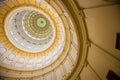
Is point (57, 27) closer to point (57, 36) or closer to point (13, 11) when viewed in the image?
point (57, 36)

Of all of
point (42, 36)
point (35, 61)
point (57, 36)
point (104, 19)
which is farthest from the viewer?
point (42, 36)

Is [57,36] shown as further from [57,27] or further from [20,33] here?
[20,33]

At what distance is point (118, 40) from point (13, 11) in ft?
27.6

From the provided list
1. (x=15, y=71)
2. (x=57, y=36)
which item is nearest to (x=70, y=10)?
(x=57, y=36)

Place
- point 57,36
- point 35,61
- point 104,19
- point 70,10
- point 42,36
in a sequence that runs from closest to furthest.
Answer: point 104,19, point 70,10, point 57,36, point 35,61, point 42,36

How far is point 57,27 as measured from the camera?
960 centimetres

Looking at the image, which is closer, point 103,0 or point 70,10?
point 103,0

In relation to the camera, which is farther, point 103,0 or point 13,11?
point 13,11

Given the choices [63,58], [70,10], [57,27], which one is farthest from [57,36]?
[70,10]

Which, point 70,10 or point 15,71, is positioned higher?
point 70,10

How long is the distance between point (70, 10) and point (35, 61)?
7.10 meters

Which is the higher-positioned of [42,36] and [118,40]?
[42,36]

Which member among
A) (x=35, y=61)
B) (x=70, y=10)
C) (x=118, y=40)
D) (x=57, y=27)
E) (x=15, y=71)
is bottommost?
(x=15, y=71)

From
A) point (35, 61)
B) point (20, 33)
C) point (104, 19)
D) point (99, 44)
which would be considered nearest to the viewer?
point (104, 19)
